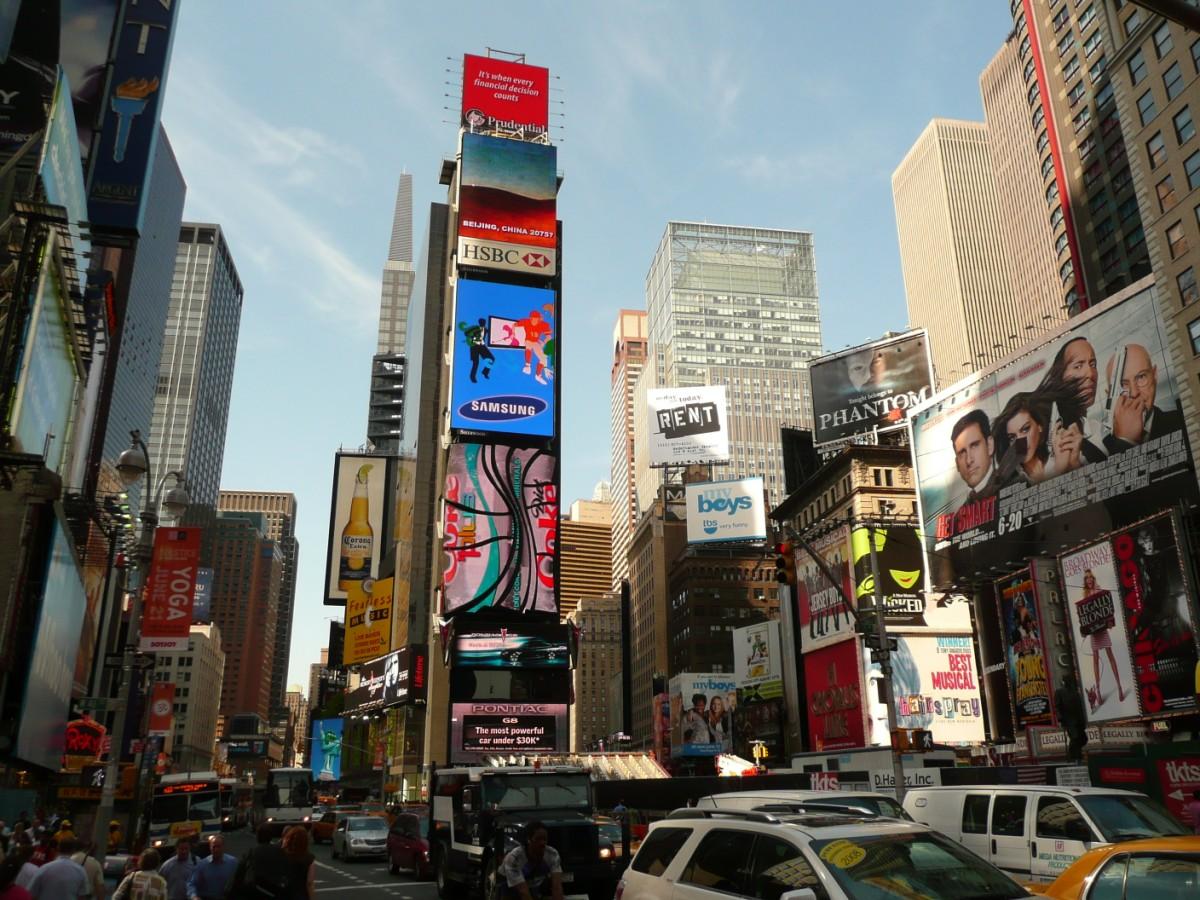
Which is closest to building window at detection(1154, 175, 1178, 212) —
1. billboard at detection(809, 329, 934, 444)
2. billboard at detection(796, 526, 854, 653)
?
billboard at detection(809, 329, 934, 444)

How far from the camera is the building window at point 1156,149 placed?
46856mm

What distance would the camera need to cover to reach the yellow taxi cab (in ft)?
23.0

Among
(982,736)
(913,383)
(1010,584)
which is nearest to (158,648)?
(1010,584)

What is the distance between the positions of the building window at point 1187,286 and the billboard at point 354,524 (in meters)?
104

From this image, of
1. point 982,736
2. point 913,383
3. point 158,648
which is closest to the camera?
point 158,648

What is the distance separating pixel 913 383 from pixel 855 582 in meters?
16.7

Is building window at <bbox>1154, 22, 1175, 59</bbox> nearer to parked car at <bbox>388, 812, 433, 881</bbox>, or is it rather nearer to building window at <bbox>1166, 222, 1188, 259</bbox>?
building window at <bbox>1166, 222, 1188, 259</bbox>

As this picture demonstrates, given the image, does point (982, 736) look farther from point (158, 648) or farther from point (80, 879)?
point (80, 879)

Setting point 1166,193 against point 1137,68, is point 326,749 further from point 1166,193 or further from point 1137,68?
point 1137,68

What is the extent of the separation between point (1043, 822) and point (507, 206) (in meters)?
80.3

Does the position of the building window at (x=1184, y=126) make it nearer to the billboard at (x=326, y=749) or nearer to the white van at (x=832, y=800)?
the white van at (x=832, y=800)

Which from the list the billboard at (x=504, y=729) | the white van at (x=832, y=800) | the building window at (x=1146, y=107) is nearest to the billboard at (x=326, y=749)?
the billboard at (x=504, y=729)

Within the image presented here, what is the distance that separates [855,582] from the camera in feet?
214

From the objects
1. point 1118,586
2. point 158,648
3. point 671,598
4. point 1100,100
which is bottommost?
point 158,648
